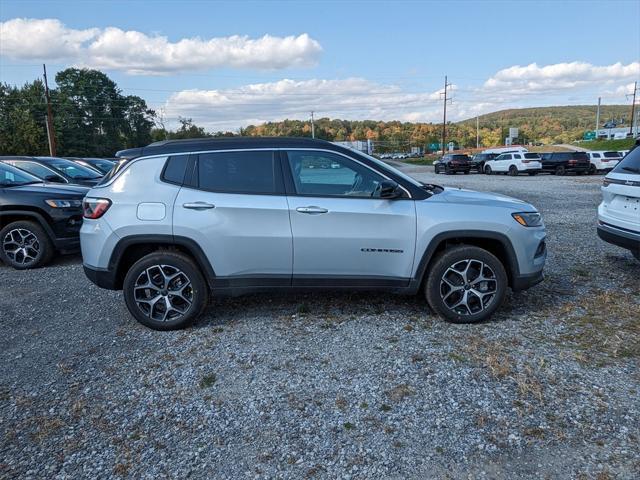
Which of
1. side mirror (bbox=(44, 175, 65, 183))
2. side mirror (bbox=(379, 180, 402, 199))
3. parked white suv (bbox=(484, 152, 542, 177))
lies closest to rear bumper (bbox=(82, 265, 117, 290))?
side mirror (bbox=(379, 180, 402, 199))

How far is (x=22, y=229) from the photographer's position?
264 inches

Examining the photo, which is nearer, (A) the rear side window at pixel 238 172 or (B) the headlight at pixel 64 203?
(A) the rear side window at pixel 238 172

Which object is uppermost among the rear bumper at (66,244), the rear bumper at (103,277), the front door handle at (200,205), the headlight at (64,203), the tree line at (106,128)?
the tree line at (106,128)

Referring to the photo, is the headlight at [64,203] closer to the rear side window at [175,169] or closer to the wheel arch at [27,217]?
the wheel arch at [27,217]

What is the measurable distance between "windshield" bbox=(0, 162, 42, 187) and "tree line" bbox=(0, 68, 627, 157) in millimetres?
19018

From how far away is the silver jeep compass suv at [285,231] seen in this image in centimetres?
411

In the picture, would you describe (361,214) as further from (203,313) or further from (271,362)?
(203,313)

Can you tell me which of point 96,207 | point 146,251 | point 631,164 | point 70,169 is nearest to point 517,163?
point 631,164

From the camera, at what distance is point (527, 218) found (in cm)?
429

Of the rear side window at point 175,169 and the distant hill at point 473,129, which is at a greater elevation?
the distant hill at point 473,129

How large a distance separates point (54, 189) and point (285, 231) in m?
4.90

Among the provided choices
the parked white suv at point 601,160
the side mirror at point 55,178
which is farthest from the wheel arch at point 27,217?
the parked white suv at point 601,160

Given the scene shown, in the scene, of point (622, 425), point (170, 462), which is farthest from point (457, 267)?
point (170, 462)

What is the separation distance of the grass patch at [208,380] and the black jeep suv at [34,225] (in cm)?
465
